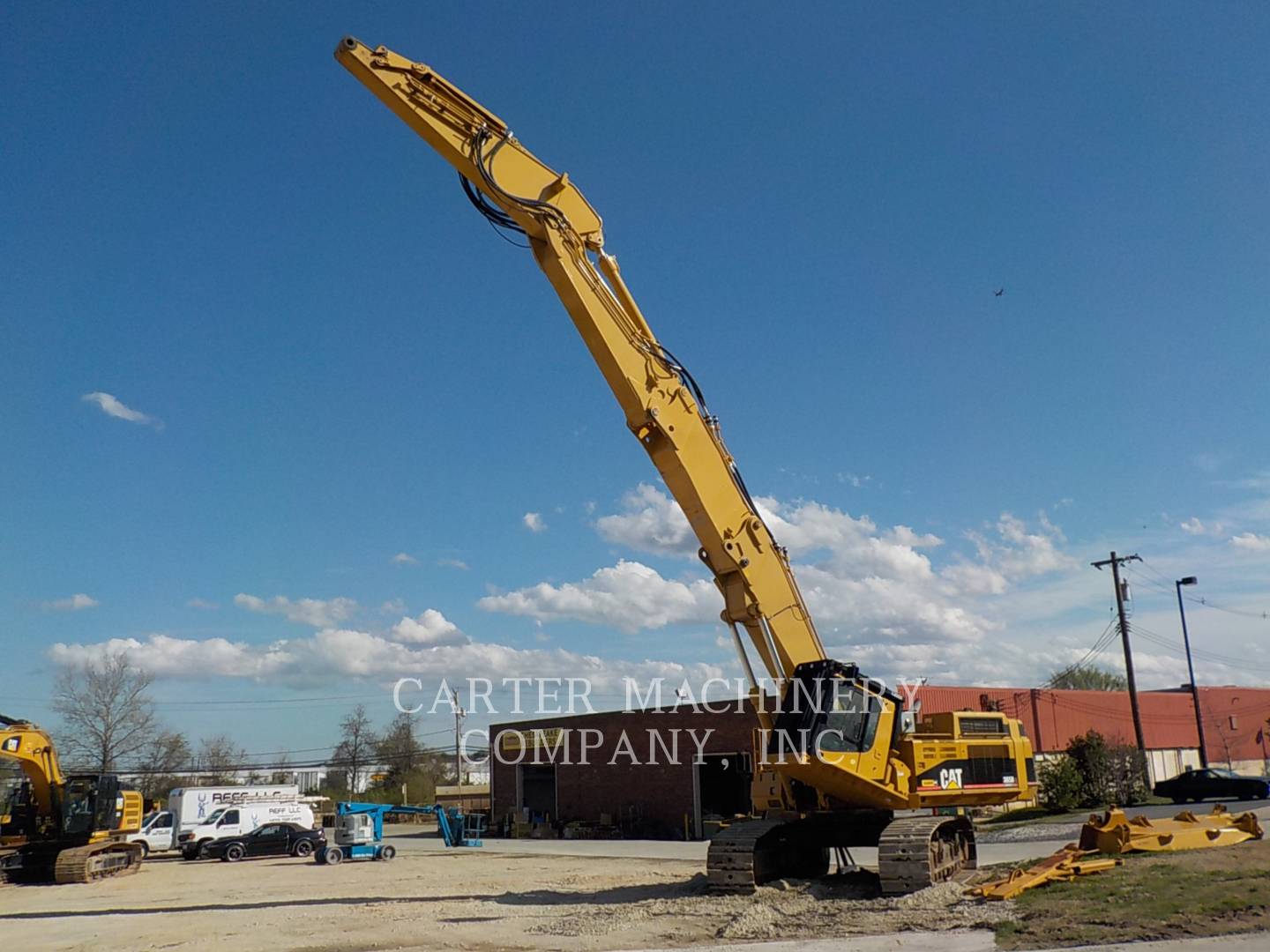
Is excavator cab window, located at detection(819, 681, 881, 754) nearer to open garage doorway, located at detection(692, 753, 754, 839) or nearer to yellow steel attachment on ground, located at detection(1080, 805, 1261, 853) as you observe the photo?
yellow steel attachment on ground, located at detection(1080, 805, 1261, 853)

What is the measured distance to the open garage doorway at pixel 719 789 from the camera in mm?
40750

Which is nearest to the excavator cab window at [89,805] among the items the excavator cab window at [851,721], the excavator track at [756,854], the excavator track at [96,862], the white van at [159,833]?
the excavator track at [96,862]

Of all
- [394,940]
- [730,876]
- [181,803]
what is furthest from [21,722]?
[730,876]

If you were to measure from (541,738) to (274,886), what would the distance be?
26.1 meters

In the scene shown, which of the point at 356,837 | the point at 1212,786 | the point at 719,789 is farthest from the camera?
the point at 719,789

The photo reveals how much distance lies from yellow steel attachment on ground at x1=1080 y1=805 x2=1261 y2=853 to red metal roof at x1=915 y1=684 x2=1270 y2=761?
18632 millimetres

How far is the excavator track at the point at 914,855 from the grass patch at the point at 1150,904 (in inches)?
54.2

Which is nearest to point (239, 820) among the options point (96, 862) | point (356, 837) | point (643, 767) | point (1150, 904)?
point (356, 837)

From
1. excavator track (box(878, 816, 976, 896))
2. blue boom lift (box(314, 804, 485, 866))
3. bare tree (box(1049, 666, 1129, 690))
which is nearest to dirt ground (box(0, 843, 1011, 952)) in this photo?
excavator track (box(878, 816, 976, 896))

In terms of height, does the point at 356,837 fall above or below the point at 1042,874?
below

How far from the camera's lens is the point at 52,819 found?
27062 mm

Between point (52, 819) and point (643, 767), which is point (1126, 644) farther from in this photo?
point (52, 819)

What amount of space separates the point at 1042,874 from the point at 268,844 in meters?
28.3

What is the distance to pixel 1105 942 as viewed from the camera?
11391mm
